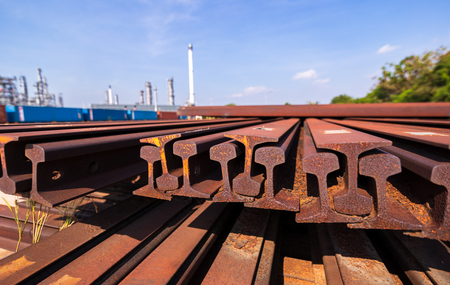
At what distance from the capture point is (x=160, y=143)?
1.30m

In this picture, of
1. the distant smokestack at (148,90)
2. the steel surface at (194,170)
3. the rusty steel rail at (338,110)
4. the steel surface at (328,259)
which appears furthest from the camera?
the distant smokestack at (148,90)

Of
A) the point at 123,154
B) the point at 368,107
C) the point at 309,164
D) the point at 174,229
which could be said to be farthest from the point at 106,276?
the point at 368,107

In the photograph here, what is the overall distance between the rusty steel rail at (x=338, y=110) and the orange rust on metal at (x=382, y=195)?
4.23m

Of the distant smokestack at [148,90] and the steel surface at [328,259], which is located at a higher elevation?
the distant smokestack at [148,90]

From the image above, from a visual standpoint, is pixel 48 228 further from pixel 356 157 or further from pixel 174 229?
pixel 356 157

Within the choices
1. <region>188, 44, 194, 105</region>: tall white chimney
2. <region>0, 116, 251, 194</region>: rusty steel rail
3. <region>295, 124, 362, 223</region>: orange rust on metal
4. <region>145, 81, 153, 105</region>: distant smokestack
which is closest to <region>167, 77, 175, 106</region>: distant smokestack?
<region>145, 81, 153, 105</region>: distant smokestack

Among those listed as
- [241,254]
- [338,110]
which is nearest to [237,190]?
[241,254]

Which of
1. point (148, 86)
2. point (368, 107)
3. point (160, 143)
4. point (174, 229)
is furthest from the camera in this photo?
point (148, 86)

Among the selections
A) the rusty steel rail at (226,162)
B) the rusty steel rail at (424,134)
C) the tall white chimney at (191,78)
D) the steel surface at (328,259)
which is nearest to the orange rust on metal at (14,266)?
the rusty steel rail at (226,162)

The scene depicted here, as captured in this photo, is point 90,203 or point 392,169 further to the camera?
point 90,203

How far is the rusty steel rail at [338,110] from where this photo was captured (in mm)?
4094

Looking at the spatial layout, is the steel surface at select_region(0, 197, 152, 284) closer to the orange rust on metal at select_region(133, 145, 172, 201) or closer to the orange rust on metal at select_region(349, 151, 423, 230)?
the orange rust on metal at select_region(133, 145, 172, 201)

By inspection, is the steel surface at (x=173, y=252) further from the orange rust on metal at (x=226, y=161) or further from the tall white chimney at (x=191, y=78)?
the tall white chimney at (x=191, y=78)

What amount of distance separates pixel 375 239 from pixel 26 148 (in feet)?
9.46
